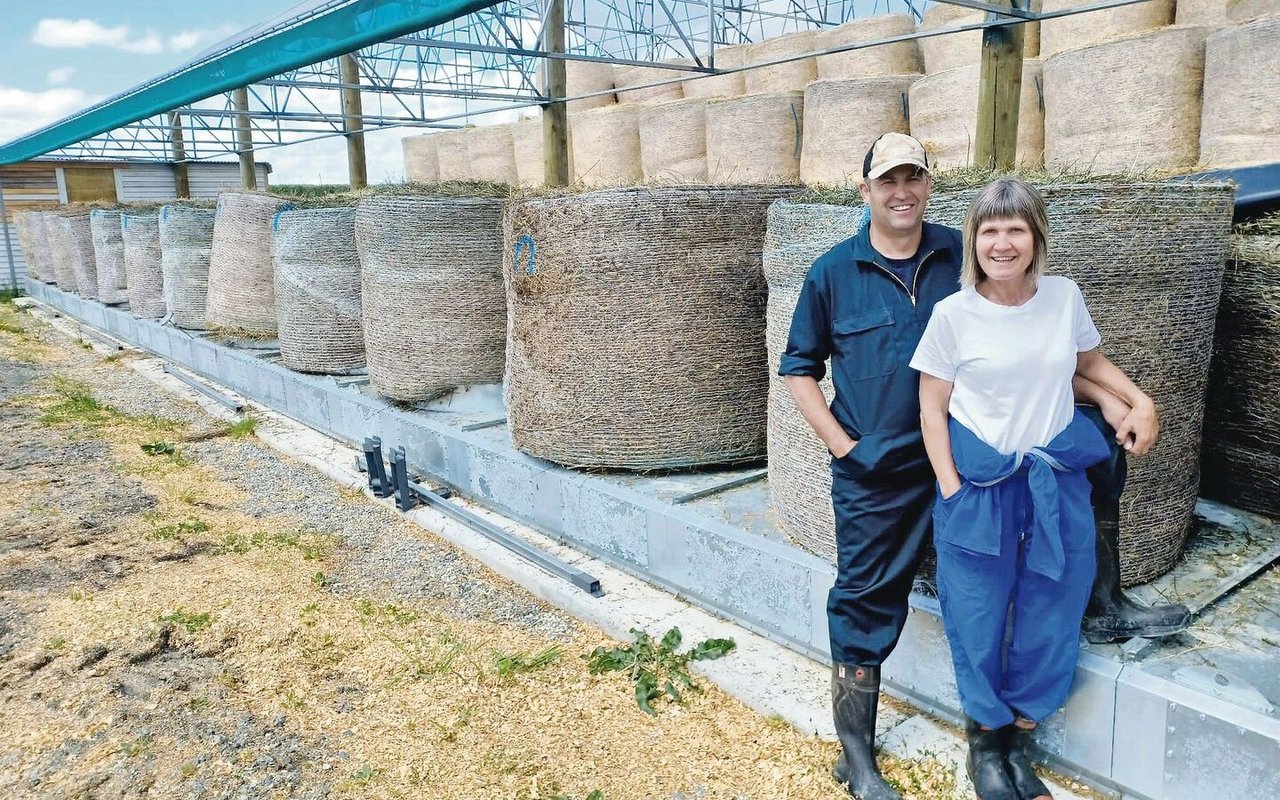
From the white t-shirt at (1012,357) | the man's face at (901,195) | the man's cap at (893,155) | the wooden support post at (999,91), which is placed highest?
the wooden support post at (999,91)

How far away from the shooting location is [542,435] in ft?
13.7

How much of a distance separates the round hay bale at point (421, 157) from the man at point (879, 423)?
15125mm

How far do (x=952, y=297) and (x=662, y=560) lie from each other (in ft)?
6.13

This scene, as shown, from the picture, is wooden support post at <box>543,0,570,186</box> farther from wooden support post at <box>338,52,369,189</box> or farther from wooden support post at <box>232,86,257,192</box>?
wooden support post at <box>232,86,257,192</box>

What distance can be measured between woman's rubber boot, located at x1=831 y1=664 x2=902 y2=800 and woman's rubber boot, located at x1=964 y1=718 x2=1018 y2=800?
9.2 inches

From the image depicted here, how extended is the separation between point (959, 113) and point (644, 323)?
15.2 feet

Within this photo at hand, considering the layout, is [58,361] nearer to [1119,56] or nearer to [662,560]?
[662,560]

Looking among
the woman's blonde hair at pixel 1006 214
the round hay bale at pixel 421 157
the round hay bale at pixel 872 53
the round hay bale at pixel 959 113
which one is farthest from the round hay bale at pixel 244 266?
the round hay bale at pixel 421 157

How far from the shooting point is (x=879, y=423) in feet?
7.36

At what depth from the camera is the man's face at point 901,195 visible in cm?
216

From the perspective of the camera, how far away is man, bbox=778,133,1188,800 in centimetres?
220

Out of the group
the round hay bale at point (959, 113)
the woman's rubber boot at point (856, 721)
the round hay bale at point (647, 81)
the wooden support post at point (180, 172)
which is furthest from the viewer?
the wooden support post at point (180, 172)

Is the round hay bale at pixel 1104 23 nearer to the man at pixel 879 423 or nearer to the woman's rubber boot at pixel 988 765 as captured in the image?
the man at pixel 879 423

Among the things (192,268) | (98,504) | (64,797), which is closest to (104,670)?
(64,797)
